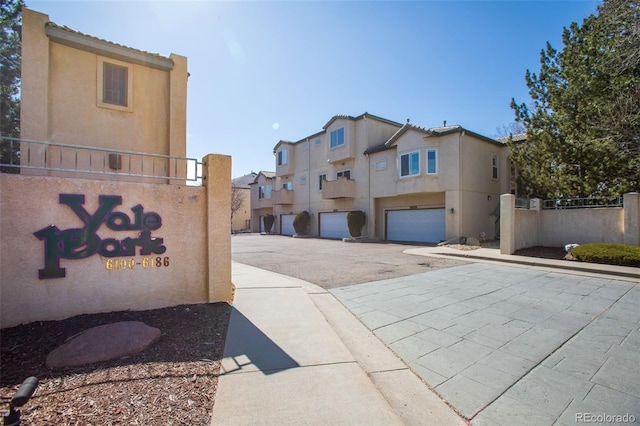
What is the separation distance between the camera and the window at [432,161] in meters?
19.6

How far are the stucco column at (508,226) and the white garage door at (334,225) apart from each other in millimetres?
13395

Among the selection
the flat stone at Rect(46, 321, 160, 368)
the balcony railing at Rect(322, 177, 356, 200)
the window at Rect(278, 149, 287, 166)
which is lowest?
the flat stone at Rect(46, 321, 160, 368)

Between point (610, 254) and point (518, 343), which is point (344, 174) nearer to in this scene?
point (610, 254)

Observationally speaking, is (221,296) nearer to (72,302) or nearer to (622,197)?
(72,302)

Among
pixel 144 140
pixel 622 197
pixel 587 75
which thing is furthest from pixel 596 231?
pixel 144 140

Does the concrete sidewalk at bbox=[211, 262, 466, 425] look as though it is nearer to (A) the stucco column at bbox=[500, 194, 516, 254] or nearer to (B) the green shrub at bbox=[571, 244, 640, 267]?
(B) the green shrub at bbox=[571, 244, 640, 267]

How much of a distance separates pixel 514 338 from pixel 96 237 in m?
6.66

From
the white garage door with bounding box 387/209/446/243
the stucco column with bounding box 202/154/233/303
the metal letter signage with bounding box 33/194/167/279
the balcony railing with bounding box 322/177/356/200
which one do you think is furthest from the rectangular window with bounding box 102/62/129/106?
the white garage door with bounding box 387/209/446/243

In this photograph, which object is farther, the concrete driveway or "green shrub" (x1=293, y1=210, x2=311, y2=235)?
"green shrub" (x1=293, y1=210, x2=311, y2=235)

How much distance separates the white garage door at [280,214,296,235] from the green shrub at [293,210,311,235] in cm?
285

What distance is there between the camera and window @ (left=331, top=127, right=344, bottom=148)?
2595cm

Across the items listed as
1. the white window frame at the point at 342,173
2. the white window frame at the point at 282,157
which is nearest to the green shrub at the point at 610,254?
the white window frame at the point at 342,173

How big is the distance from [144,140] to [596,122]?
54.6ft

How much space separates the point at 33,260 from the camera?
4543mm
